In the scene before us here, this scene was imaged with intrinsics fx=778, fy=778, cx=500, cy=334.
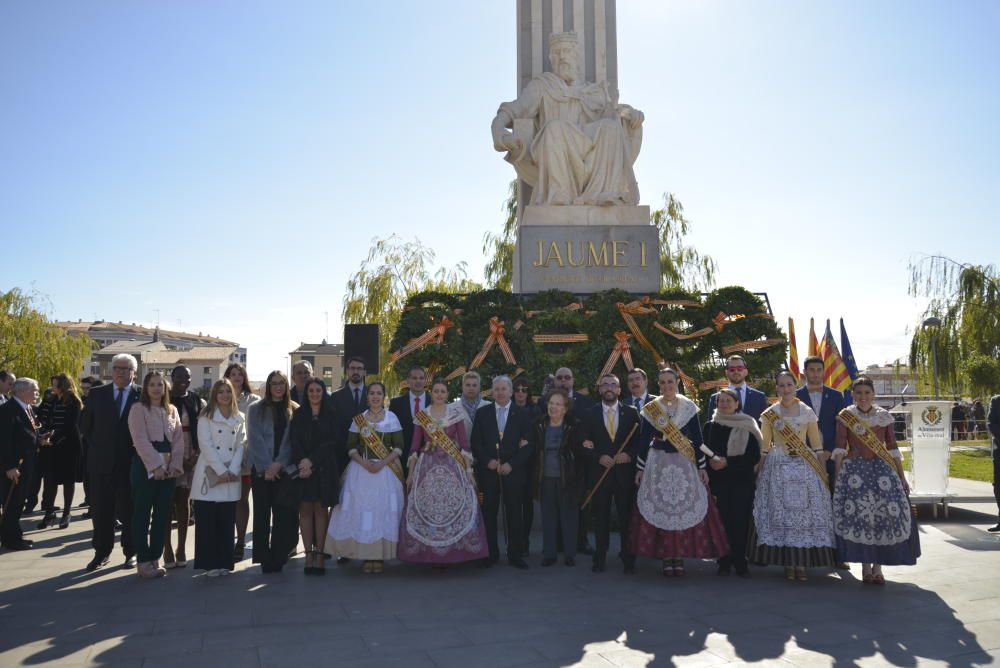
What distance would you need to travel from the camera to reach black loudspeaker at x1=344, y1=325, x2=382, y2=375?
9.41 metres

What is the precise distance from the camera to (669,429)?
645cm

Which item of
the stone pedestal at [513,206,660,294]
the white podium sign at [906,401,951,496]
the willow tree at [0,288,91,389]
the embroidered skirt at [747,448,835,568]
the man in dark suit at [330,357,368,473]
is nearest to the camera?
the embroidered skirt at [747,448,835,568]

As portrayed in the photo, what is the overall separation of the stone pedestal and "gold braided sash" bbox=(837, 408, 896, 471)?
4.47m

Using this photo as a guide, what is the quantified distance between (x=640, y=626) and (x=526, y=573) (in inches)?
68.5

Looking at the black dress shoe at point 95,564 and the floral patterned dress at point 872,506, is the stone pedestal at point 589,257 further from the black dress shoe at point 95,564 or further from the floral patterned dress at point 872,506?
the black dress shoe at point 95,564

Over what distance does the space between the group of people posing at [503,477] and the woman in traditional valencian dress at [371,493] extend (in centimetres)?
1

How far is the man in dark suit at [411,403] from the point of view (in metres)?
7.95

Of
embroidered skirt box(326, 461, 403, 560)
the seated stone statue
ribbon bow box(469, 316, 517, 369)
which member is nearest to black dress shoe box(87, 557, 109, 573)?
embroidered skirt box(326, 461, 403, 560)

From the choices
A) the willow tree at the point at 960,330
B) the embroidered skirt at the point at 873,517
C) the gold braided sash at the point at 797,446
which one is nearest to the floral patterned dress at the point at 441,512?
the gold braided sash at the point at 797,446

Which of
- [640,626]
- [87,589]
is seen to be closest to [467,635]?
[640,626]

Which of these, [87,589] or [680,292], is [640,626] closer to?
[87,589]

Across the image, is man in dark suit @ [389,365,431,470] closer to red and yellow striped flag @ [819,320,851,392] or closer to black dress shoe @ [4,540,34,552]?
black dress shoe @ [4,540,34,552]

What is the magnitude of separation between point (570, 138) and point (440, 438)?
6.26 metres

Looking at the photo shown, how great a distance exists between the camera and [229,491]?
21.5 feet
